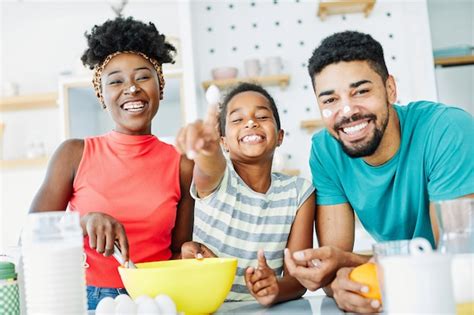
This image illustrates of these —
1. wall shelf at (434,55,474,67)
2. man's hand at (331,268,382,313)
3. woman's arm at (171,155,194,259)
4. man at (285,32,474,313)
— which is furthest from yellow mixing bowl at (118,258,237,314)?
wall shelf at (434,55,474,67)

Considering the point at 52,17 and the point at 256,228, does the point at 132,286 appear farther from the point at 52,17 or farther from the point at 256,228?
the point at 52,17

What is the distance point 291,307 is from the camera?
100 cm

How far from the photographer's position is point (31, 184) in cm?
359

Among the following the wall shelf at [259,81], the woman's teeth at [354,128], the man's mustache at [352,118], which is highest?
the wall shelf at [259,81]

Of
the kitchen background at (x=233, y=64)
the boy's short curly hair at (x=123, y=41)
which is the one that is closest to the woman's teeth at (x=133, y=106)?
the boy's short curly hair at (x=123, y=41)

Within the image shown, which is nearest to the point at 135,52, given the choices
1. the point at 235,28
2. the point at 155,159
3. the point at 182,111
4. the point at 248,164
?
the point at 155,159

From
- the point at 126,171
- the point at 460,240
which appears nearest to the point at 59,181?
the point at 126,171

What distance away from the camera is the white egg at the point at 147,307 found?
0.78 meters

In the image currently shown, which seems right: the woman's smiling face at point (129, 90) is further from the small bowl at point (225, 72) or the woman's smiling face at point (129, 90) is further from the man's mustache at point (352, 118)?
the small bowl at point (225, 72)

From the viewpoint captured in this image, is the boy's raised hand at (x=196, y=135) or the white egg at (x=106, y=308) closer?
the white egg at (x=106, y=308)

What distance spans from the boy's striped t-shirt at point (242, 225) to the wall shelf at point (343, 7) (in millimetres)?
1985

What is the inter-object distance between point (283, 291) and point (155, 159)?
1.75 ft

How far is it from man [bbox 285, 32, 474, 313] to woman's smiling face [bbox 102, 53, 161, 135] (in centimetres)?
41

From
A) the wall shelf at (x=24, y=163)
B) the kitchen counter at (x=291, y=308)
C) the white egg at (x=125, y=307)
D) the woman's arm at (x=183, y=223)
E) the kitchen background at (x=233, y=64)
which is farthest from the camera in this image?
the wall shelf at (x=24, y=163)
